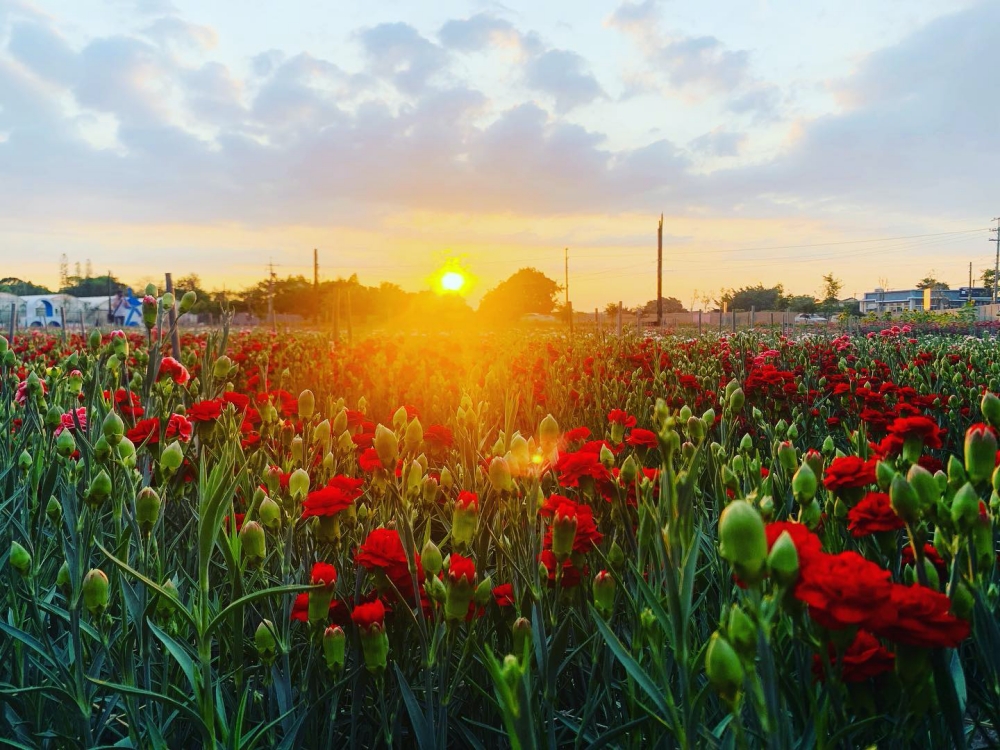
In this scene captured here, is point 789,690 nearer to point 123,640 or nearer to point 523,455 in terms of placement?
point 523,455

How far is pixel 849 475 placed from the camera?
44.9 inches

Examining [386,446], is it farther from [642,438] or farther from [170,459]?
[642,438]

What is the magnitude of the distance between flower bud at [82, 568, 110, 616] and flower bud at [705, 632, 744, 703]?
0.94 metres

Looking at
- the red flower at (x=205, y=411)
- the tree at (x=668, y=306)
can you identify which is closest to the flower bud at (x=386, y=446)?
the red flower at (x=205, y=411)

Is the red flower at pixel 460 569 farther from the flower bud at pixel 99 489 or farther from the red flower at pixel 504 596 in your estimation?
the flower bud at pixel 99 489

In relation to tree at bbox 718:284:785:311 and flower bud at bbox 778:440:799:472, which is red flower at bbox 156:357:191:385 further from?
tree at bbox 718:284:785:311

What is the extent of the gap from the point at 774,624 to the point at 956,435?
297cm

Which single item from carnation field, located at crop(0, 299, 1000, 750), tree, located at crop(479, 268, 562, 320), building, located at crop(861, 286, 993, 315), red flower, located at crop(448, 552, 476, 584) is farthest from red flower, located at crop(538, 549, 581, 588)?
building, located at crop(861, 286, 993, 315)

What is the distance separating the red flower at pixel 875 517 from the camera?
0.98 m

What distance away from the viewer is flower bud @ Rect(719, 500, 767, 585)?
2.08ft

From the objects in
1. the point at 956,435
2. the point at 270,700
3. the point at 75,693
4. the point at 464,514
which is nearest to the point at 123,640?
the point at 75,693

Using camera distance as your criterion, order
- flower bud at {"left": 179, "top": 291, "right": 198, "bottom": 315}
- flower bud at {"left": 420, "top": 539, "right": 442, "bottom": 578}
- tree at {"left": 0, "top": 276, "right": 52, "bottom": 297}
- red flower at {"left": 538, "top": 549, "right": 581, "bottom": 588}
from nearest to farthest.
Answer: flower bud at {"left": 420, "top": 539, "right": 442, "bottom": 578} < red flower at {"left": 538, "top": 549, "right": 581, "bottom": 588} < flower bud at {"left": 179, "top": 291, "right": 198, "bottom": 315} < tree at {"left": 0, "top": 276, "right": 52, "bottom": 297}

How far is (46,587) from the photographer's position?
1824 mm

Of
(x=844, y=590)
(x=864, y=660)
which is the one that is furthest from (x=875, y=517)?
(x=844, y=590)
